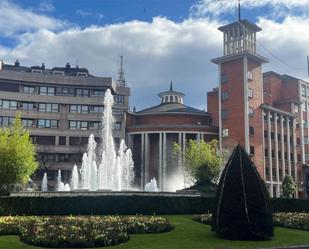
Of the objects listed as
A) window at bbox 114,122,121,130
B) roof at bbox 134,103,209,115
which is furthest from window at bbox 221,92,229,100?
window at bbox 114,122,121,130

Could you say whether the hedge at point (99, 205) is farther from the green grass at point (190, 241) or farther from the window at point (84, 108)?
the window at point (84, 108)

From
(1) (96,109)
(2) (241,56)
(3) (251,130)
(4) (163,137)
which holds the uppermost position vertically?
(2) (241,56)

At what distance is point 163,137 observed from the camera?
232 ft

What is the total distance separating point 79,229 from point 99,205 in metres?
8.75

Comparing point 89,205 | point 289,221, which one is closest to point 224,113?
point 289,221

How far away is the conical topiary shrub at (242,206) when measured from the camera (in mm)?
19188

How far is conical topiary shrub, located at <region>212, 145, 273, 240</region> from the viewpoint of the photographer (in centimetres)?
1919

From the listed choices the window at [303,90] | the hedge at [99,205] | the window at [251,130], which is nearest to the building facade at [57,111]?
the window at [251,130]

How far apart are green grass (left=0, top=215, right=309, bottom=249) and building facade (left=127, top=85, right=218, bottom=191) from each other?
4522 cm

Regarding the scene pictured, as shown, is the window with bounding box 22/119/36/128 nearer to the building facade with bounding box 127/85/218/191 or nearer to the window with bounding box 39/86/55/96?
the window with bounding box 39/86/55/96

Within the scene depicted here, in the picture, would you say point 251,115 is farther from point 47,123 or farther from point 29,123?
point 29,123

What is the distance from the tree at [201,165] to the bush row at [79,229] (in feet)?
84.2

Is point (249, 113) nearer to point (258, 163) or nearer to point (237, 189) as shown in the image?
point (258, 163)

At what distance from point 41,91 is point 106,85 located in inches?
412
